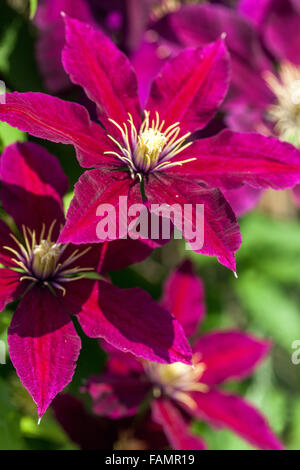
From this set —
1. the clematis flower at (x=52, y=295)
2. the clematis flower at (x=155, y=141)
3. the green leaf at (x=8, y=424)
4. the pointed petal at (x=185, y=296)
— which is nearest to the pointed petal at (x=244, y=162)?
the clematis flower at (x=155, y=141)

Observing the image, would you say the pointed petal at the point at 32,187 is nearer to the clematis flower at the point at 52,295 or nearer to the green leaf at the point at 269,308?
the clematis flower at the point at 52,295

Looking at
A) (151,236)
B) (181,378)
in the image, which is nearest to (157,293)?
(181,378)

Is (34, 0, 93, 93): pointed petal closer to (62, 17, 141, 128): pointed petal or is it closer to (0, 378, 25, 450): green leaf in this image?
(62, 17, 141, 128): pointed petal

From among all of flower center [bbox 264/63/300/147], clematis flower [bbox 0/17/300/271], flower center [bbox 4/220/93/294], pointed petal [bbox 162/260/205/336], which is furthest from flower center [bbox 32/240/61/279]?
flower center [bbox 264/63/300/147]

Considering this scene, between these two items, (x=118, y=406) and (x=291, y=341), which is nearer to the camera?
(x=118, y=406)

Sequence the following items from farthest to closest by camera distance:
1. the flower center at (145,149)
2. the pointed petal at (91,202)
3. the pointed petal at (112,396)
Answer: the pointed petal at (112,396), the flower center at (145,149), the pointed petal at (91,202)

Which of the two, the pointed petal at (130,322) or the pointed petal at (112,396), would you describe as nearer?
the pointed petal at (130,322)
